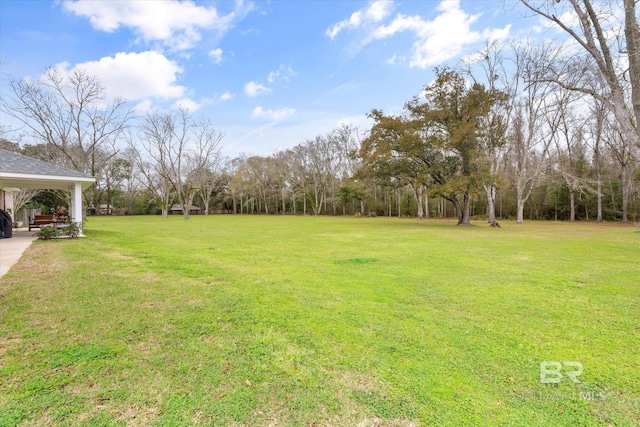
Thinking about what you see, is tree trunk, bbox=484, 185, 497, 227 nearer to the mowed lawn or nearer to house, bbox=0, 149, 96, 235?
the mowed lawn

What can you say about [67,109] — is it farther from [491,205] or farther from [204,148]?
[491,205]

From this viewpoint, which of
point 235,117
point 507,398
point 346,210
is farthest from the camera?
point 346,210

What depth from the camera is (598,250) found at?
888cm

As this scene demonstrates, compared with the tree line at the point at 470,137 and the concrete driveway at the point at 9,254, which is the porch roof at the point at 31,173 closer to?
the concrete driveway at the point at 9,254

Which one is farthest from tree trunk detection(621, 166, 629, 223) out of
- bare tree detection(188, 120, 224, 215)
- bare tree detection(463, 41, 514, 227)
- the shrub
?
bare tree detection(188, 120, 224, 215)

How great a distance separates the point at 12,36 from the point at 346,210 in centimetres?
3579

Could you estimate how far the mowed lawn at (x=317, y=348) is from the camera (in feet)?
6.43

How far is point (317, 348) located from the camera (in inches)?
110

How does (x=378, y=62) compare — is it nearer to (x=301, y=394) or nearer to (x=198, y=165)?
(x=301, y=394)

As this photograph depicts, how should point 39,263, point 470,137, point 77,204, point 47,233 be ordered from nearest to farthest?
point 39,263
point 47,233
point 77,204
point 470,137

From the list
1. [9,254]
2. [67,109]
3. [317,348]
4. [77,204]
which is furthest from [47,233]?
[67,109]

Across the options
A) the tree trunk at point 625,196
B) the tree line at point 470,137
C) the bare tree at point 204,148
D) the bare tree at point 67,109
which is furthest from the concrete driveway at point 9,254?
the tree trunk at point 625,196

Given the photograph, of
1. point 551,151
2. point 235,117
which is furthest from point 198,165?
point 551,151

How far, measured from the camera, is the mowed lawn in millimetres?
1960
